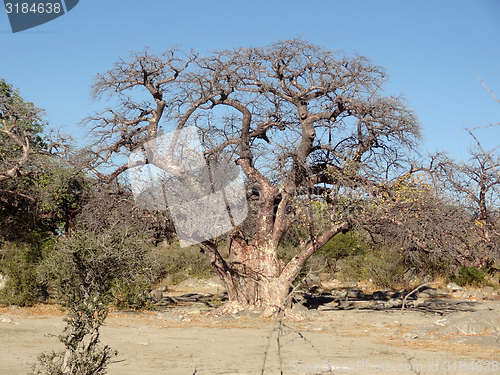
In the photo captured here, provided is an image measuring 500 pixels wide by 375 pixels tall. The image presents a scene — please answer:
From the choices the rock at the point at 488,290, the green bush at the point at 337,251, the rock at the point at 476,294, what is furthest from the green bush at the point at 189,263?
the rock at the point at 488,290

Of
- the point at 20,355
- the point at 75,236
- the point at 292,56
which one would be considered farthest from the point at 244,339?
the point at 292,56

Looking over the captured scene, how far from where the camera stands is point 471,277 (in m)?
25.2

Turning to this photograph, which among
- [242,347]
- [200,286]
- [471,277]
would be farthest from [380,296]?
[242,347]

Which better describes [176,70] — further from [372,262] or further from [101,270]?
[372,262]

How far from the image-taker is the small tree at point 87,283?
5.89 meters

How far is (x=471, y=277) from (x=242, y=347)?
18.8 metres

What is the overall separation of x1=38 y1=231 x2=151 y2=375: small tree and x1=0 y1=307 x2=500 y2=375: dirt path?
4.52ft

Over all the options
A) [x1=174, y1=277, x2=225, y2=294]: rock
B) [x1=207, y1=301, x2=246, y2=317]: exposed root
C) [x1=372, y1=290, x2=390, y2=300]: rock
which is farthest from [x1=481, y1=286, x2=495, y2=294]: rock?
[x1=207, y1=301, x2=246, y2=317]: exposed root

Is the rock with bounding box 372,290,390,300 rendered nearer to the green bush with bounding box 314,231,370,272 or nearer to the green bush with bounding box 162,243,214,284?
the green bush with bounding box 314,231,370,272

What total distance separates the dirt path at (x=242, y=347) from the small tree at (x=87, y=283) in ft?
4.52

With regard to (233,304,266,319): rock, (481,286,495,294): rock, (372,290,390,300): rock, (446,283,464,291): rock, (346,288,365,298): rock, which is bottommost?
(481,286,495,294): rock

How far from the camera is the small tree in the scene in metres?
5.89

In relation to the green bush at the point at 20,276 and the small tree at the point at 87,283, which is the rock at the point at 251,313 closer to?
the green bush at the point at 20,276

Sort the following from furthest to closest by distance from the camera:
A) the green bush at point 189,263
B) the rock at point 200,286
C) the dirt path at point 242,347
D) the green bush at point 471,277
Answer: the green bush at point 189,263 < the rock at point 200,286 < the green bush at point 471,277 < the dirt path at point 242,347
